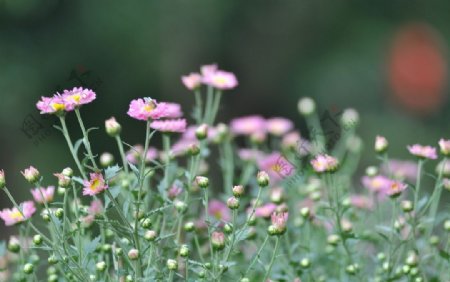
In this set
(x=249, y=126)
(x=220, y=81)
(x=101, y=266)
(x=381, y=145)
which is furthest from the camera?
(x=249, y=126)

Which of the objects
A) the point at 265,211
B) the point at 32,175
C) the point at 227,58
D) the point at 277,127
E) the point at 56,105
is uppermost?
the point at 56,105

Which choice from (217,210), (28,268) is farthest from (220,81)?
(28,268)

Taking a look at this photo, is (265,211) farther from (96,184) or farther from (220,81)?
(96,184)

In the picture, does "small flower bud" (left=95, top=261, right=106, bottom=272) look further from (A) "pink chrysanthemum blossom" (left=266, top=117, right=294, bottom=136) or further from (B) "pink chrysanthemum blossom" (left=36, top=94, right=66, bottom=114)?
(A) "pink chrysanthemum blossom" (left=266, top=117, right=294, bottom=136)

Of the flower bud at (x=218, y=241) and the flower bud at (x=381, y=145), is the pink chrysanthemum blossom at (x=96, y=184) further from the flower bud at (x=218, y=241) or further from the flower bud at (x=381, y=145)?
the flower bud at (x=381, y=145)

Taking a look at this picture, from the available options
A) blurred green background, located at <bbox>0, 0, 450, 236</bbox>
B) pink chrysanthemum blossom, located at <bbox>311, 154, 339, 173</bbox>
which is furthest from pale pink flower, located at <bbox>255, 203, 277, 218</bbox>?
blurred green background, located at <bbox>0, 0, 450, 236</bbox>

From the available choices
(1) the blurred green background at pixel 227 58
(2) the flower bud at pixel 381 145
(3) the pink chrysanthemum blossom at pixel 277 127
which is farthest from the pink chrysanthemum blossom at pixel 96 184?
(1) the blurred green background at pixel 227 58
